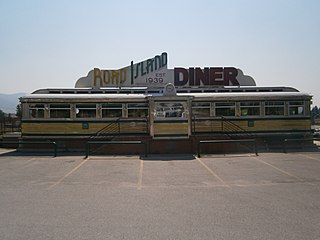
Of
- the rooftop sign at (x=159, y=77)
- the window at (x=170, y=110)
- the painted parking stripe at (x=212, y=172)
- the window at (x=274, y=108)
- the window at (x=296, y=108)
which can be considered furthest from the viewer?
the rooftop sign at (x=159, y=77)

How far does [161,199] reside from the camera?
746cm

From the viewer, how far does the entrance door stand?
57.1 feet

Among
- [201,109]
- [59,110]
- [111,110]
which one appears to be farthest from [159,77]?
[59,110]

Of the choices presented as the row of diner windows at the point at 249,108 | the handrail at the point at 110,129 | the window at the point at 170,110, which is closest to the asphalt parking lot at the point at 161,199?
the handrail at the point at 110,129

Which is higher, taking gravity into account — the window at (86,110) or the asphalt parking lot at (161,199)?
the window at (86,110)

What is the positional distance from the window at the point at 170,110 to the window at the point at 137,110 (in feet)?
2.61

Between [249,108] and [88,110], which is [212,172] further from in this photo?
[88,110]

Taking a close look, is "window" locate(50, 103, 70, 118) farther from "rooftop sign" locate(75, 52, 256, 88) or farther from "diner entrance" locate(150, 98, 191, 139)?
"rooftop sign" locate(75, 52, 256, 88)

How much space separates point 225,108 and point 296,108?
4.40 meters

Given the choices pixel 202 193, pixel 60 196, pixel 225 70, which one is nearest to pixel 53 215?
pixel 60 196

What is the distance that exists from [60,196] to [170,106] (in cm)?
1083

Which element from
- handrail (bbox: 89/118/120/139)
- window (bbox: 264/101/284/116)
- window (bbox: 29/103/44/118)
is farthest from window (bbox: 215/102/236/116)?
window (bbox: 29/103/44/118)

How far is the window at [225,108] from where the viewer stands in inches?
720

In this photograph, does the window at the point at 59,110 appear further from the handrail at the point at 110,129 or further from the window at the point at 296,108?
the window at the point at 296,108
